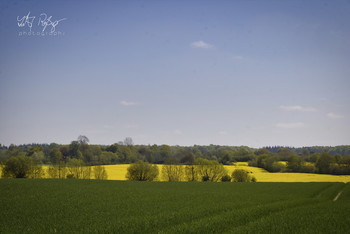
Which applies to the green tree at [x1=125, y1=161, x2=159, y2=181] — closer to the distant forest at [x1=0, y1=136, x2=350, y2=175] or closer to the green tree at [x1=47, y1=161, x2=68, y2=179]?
the distant forest at [x1=0, y1=136, x2=350, y2=175]

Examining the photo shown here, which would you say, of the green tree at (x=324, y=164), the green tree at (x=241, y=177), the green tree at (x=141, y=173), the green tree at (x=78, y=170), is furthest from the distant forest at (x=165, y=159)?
the green tree at (x=241, y=177)

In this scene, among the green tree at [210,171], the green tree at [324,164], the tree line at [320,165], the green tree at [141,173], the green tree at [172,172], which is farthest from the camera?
the green tree at [324,164]

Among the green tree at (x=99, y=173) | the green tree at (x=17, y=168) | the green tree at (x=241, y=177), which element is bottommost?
the green tree at (x=241, y=177)

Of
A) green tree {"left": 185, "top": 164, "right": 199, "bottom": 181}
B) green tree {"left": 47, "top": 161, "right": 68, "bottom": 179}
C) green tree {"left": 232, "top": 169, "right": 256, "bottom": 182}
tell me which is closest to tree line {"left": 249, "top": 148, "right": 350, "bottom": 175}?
green tree {"left": 232, "top": 169, "right": 256, "bottom": 182}

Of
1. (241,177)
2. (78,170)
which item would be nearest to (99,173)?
(78,170)

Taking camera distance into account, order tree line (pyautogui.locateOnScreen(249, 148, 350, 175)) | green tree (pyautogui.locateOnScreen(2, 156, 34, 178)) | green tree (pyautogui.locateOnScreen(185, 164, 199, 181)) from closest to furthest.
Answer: green tree (pyautogui.locateOnScreen(2, 156, 34, 178)), green tree (pyautogui.locateOnScreen(185, 164, 199, 181)), tree line (pyautogui.locateOnScreen(249, 148, 350, 175))

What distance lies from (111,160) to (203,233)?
113 meters

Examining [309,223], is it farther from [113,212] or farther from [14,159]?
[14,159]

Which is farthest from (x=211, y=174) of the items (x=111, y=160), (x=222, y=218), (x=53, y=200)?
(x=222, y=218)

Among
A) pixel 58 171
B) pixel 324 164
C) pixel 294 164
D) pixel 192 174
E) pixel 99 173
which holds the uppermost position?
pixel 58 171

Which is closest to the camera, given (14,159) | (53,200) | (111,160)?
(53,200)

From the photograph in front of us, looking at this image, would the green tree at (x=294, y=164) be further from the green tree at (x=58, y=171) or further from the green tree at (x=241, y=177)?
the green tree at (x=58, y=171)

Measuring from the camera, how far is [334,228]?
16.5m

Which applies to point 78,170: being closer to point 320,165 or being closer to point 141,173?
point 141,173
